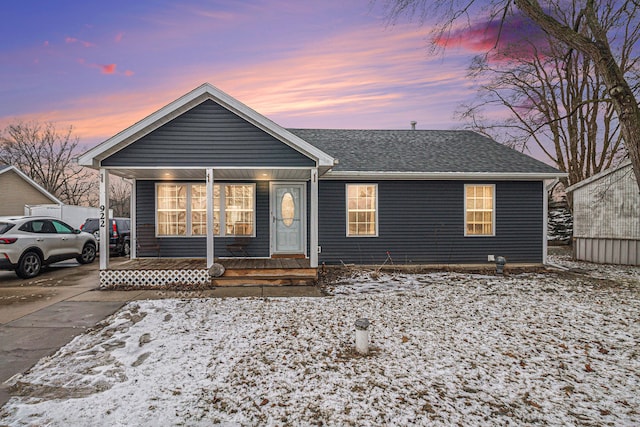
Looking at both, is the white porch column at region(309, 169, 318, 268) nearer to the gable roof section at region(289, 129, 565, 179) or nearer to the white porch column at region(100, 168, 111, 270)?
the gable roof section at region(289, 129, 565, 179)

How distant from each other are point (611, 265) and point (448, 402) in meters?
13.3

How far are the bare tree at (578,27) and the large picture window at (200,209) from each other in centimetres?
648

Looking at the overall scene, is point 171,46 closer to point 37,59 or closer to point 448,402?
point 37,59

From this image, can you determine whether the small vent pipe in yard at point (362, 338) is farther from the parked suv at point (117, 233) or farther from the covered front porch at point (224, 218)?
the parked suv at point (117, 233)

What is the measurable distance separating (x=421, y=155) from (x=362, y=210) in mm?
2998

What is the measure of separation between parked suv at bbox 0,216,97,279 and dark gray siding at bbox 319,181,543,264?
25.8ft

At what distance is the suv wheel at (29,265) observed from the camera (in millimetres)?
8984

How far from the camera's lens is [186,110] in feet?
26.9

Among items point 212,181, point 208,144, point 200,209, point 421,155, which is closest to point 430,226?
point 421,155

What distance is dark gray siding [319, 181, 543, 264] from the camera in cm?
1075

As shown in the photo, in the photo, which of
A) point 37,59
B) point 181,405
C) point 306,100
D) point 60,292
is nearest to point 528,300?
point 181,405

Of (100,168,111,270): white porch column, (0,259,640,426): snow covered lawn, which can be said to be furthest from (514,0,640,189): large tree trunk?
(100,168,111,270): white porch column

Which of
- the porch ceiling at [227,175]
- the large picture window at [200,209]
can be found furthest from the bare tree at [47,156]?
the porch ceiling at [227,175]

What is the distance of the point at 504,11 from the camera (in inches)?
299
